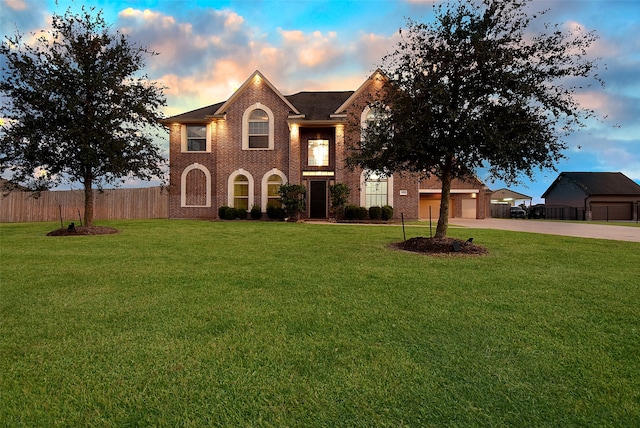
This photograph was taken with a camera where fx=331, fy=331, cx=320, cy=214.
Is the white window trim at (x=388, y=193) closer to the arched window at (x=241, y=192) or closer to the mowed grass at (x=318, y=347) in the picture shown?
the arched window at (x=241, y=192)

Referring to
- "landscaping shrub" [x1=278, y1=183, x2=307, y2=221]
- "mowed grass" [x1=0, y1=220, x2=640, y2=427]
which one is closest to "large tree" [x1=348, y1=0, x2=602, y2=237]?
"mowed grass" [x1=0, y1=220, x2=640, y2=427]

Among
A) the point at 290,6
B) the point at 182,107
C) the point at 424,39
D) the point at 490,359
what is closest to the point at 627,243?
the point at 424,39

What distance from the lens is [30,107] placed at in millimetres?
11984

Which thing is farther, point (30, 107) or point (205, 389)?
point (30, 107)

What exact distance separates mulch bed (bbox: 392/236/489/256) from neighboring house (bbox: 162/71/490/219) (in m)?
10.5

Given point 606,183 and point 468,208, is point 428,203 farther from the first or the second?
point 606,183

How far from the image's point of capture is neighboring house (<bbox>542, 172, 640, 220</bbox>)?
32625 millimetres

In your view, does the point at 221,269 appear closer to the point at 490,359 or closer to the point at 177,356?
the point at 177,356

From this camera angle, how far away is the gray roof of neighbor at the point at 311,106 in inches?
788

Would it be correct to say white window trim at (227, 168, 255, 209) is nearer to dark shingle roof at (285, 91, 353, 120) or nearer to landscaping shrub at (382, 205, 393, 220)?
dark shingle roof at (285, 91, 353, 120)

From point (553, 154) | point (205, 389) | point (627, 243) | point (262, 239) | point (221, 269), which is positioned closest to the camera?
point (205, 389)

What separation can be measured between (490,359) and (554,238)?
409 inches

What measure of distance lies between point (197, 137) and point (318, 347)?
794 inches

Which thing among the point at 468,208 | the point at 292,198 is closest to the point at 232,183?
the point at 292,198
